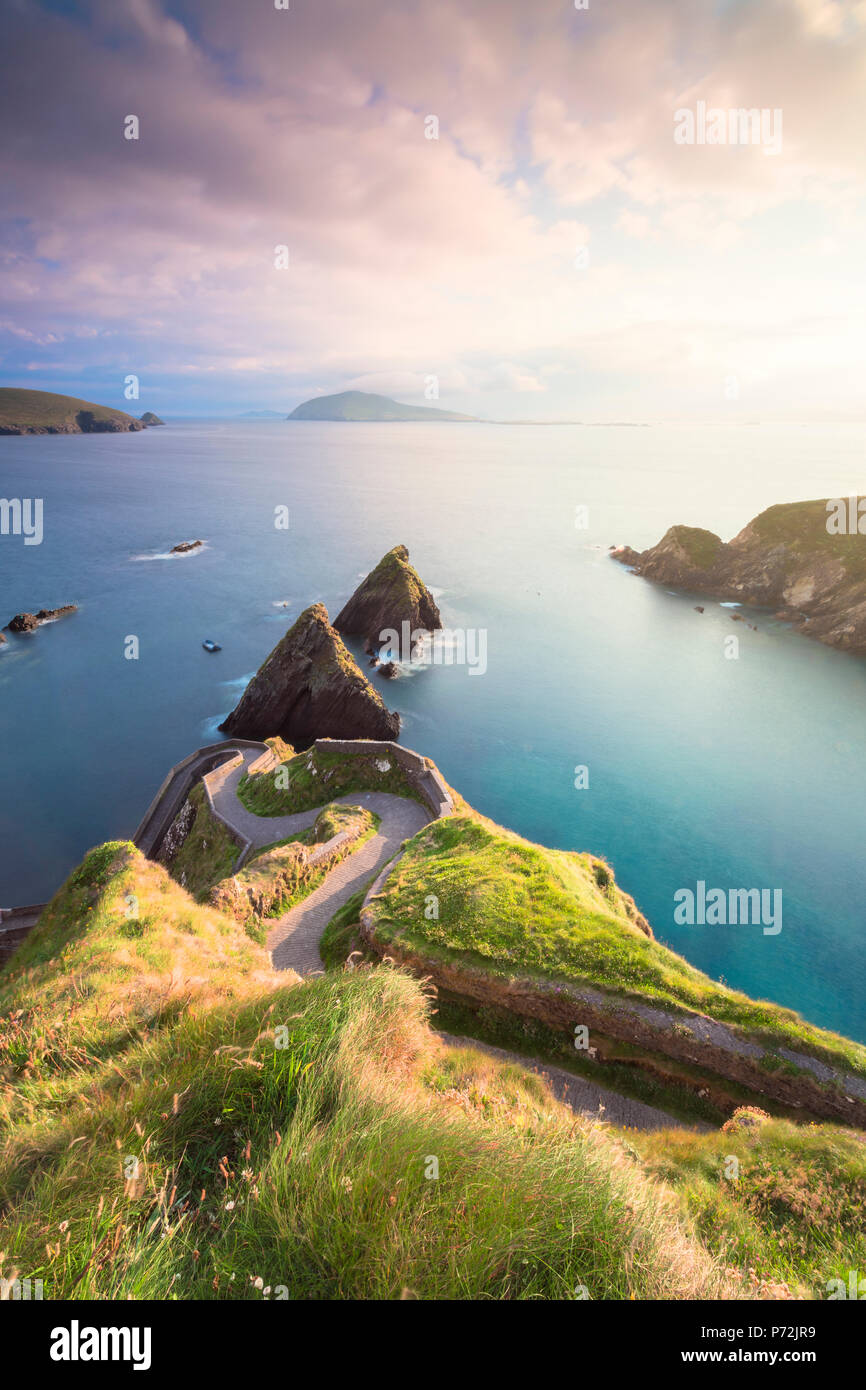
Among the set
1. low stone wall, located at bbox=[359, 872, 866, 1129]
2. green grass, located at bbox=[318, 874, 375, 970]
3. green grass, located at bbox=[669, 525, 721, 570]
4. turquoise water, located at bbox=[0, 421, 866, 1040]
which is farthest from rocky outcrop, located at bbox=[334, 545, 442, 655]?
low stone wall, located at bbox=[359, 872, 866, 1129]

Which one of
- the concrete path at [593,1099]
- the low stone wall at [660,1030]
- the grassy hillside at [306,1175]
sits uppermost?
the grassy hillside at [306,1175]

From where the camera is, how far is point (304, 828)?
97.6 ft

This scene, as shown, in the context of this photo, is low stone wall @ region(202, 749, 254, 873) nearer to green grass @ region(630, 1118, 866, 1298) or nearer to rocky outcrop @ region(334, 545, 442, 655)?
green grass @ region(630, 1118, 866, 1298)

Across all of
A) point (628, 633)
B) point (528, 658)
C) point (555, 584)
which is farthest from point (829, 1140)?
point (555, 584)

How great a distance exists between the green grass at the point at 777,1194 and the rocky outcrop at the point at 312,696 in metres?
39.2

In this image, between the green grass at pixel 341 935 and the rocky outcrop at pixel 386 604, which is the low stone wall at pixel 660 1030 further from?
the rocky outcrop at pixel 386 604

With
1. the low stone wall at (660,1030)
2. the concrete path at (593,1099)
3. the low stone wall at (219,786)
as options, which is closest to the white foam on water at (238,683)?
the low stone wall at (219,786)

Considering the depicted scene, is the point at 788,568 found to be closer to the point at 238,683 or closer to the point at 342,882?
the point at 238,683

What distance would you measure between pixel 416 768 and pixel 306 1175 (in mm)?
26231

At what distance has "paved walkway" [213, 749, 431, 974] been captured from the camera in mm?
19016

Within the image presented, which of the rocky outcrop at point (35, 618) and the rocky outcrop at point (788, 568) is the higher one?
the rocky outcrop at point (788, 568)

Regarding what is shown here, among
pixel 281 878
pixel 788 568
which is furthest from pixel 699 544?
pixel 281 878

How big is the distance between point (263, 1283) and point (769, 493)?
207668 millimetres

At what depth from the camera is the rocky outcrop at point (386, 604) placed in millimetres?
72250
